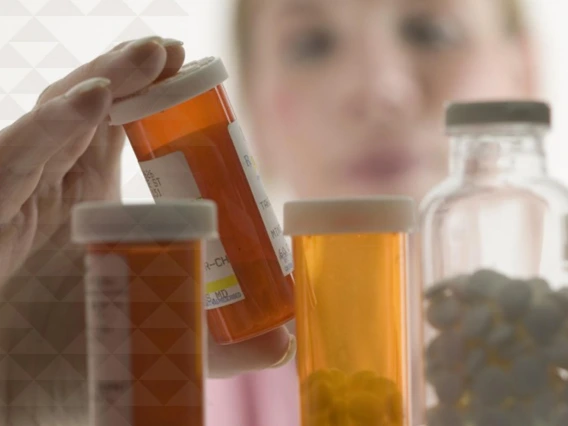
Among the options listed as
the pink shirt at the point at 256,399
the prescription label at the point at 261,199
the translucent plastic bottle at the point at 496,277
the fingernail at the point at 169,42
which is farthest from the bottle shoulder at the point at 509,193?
the pink shirt at the point at 256,399

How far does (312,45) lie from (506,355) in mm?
899

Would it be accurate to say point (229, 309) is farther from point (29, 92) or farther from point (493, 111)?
point (29, 92)

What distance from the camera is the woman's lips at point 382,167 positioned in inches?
47.6

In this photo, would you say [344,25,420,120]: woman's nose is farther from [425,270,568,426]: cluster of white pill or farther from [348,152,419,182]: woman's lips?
[425,270,568,426]: cluster of white pill

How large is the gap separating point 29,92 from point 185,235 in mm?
370

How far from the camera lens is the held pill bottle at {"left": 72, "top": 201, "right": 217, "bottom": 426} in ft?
1.17

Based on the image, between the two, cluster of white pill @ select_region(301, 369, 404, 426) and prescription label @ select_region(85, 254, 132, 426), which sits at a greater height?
prescription label @ select_region(85, 254, 132, 426)

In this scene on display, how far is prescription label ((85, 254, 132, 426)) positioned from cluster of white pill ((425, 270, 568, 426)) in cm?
18

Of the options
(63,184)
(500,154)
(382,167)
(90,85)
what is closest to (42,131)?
(90,85)

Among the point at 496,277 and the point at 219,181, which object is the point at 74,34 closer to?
the point at 219,181

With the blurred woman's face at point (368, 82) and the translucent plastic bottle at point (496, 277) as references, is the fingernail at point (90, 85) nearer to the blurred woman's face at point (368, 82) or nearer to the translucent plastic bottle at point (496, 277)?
the translucent plastic bottle at point (496, 277)

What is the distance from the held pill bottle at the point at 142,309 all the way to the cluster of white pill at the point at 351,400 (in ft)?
0.27

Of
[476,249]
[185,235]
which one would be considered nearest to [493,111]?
[476,249]

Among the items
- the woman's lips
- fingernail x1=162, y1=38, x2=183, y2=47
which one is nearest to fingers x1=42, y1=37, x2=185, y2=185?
fingernail x1=162, y1=38, x2=183, y2=47
